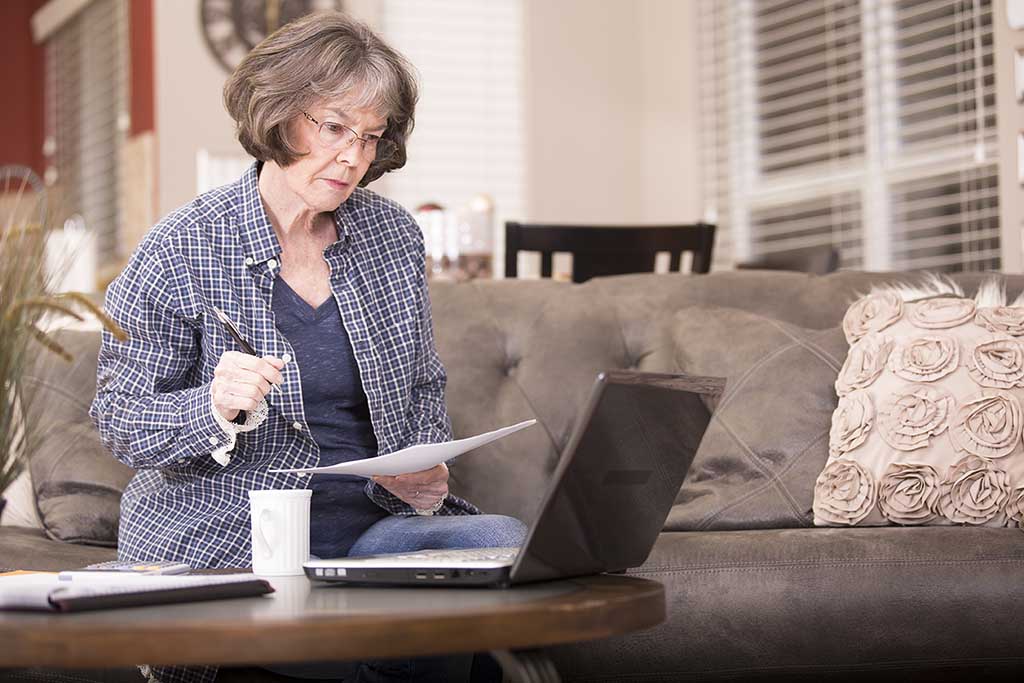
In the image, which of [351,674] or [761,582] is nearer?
[351,674]

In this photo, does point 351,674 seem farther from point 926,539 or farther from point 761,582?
point 926,539

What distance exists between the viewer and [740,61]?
5664 mm

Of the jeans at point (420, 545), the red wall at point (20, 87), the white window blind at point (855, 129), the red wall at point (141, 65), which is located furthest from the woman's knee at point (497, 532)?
the red wall at point (20, 87)

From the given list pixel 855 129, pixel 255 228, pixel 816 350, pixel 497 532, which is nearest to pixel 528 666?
pixel 497 532

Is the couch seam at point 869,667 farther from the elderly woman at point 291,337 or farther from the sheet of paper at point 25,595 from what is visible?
the sheet of paper at point 25,595

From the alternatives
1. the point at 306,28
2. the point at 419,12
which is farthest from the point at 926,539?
the point at 419,12

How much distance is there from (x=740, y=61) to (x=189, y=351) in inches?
170

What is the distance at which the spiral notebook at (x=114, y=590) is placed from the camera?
1.08 metres

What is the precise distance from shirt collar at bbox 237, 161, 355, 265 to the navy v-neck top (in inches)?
2.1

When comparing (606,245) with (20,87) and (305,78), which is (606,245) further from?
(20,87)

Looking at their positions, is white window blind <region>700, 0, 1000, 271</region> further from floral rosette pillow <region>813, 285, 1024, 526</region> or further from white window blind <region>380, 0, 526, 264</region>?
floral rosette pillow <region>813, 285, 1024, 526</region>

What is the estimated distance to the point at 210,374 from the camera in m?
1.79

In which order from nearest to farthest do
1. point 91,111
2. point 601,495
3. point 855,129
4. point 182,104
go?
point 601,495, point 855,129, point 182,104, point 91,111

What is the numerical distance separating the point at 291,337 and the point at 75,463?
0.72 m
